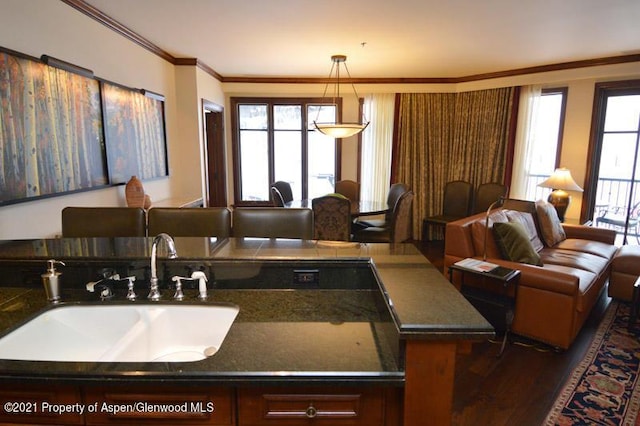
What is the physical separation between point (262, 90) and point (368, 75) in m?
1.64

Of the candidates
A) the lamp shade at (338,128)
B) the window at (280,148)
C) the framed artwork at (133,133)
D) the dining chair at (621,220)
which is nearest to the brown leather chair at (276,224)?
the framed artwork at (133,133)

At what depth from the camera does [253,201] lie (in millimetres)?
6199

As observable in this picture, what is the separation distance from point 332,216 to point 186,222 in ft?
4.97

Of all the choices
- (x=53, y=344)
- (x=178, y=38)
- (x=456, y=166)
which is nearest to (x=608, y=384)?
(x=53, y=344)

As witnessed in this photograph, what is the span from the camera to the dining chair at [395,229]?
12.9 feet

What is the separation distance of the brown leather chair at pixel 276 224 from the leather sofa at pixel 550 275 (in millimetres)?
1522

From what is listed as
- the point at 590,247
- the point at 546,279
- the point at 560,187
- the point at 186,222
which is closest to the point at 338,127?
the point at 186,222

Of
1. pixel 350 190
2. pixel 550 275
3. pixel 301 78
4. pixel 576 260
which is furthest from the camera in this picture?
pixel 301 78

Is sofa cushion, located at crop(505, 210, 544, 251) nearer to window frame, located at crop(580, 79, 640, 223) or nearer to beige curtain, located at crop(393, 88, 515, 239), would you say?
window frame, located at crop(580, 79, 640, 223)

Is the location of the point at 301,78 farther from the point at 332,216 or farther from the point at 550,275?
the point at 550,275

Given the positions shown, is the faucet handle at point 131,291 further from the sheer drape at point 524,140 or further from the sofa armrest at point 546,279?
the sheer drape at point 524,140

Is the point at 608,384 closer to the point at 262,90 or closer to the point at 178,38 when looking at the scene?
the point at 178,38

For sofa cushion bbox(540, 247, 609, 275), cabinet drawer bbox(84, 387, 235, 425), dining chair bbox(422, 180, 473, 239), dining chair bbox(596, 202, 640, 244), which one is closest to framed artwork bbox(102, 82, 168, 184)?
cabinet drawer bbox(84, 387, 235, 425)

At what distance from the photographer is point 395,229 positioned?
13.1 ft
